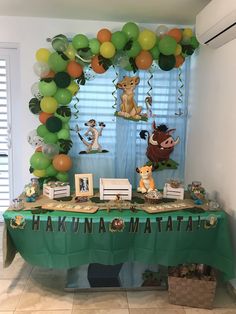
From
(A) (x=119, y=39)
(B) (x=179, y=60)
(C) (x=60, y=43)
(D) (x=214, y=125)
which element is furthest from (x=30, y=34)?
(D) (x=214, y=125)

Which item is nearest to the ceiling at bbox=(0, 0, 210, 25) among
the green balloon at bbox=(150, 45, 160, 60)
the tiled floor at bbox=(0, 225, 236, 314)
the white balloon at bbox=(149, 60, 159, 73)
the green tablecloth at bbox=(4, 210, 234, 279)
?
the green balloon at bbox=(150, 45, 160, 60)

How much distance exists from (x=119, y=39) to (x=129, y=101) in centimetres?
61

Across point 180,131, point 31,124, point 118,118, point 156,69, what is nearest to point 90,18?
point 156,69

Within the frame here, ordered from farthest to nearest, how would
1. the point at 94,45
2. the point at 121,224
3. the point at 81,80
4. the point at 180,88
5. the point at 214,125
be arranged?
the point at 180,88
the point at 81,80
the point at 94,45
the point at 214,125
the point at 121,224

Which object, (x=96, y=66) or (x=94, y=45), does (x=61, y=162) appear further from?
(x=94, y=45)

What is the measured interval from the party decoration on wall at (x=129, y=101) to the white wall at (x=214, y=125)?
0.59m

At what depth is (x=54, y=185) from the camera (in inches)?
98.0

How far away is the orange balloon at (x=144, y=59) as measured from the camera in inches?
112

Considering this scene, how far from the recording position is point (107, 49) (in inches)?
108

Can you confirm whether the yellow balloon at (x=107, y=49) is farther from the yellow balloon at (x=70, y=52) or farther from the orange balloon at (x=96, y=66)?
the yellow balloon at (x=70, y=52)

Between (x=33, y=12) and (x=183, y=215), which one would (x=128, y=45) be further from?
(x=183, y=215)

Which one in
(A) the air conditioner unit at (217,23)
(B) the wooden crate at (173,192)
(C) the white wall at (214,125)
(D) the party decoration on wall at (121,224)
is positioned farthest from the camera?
(B) the wooden crate at (173,192)

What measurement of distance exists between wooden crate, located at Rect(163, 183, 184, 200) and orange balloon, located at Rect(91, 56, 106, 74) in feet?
4.02

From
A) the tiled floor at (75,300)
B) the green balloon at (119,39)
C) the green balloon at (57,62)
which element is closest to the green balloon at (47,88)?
the green balloon at (57,62)
